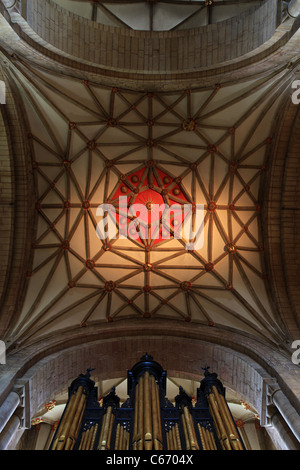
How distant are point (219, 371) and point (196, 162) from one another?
7005mm

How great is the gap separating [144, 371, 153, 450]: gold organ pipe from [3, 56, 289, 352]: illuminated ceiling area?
15.1ft

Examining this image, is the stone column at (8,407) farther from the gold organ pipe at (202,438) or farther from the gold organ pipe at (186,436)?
the gold organ pipe at (202,438)

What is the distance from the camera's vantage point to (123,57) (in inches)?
503

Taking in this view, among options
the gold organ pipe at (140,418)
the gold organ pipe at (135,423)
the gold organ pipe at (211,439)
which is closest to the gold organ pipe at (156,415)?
the gold organ pipe at (140,418)

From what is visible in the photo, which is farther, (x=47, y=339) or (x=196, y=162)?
(x=196, y=162)

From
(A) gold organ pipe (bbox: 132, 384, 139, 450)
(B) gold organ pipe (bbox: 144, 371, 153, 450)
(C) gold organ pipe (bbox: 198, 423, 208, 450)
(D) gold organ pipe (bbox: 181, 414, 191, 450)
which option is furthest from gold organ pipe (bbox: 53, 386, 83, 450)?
(C) gold organ pipe (bbox: 198, 423, 208, 450)

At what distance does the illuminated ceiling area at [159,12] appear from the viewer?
12.9m

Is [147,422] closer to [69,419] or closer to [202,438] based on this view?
[202,438]

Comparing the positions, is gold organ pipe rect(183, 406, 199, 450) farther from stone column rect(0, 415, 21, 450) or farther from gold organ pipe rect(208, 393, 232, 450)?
stone column rect(0, 415, 21, 450)

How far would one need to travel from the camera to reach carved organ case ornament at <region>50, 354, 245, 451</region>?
7984 millimetres
